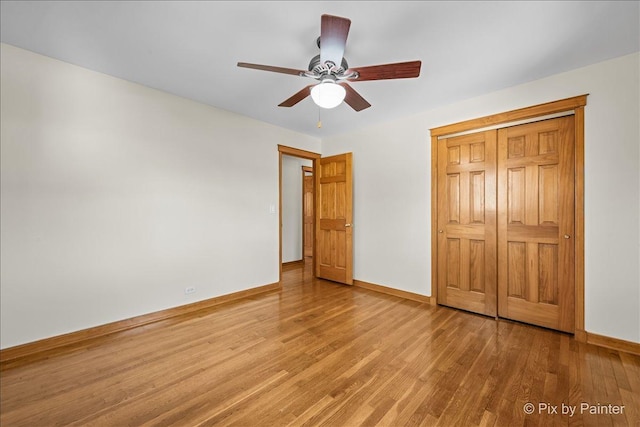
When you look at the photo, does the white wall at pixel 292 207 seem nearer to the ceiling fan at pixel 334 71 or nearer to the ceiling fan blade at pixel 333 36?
the ceiling fan at pixel 334 71

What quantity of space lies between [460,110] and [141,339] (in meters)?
4.33

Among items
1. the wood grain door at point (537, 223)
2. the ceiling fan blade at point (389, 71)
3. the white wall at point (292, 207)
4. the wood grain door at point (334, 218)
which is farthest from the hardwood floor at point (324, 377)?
the white wall at point (292, 207)

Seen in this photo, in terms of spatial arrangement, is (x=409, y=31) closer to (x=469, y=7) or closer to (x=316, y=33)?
(x=469, y=7)

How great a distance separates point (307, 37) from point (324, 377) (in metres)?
2.58

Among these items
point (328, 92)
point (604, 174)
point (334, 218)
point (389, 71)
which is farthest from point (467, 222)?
point (328, 92)

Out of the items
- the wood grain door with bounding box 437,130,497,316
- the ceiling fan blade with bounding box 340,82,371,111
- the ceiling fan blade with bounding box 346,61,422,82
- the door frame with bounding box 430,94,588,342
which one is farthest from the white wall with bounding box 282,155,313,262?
the ceiling fan blade with bounding box 346,61,422,82

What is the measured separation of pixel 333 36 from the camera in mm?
1626

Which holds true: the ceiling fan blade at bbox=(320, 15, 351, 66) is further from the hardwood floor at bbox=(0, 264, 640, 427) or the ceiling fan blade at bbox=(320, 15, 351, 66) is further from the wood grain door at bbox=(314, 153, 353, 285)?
the wood grain door at bbox=(314, 153, 353, 285)

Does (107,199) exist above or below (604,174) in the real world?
below

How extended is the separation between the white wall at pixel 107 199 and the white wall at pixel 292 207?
94.0 inches

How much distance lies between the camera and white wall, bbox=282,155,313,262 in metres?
6.22

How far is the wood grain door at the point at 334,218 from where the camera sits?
430 centimetres

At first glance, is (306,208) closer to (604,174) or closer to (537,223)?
(537,223)

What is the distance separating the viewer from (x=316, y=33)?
1.98 m
